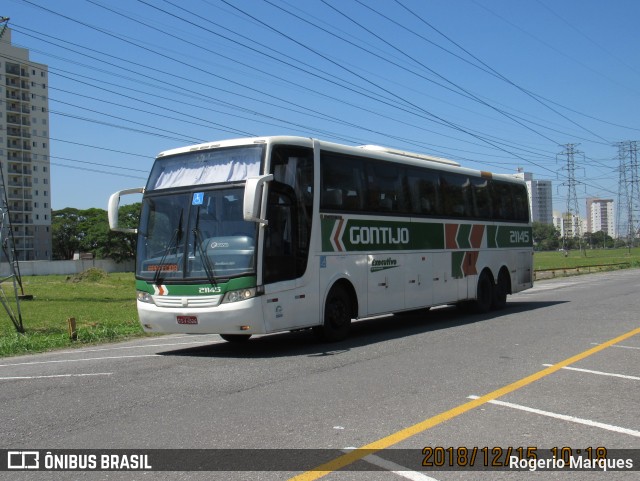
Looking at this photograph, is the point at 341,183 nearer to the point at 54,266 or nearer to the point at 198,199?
the point at 198,199

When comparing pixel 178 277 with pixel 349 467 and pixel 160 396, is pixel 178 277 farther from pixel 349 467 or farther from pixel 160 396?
pixel 349 467

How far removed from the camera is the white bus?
1099 centimetres

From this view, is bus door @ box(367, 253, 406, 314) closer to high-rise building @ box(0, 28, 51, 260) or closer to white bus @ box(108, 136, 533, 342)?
white bus @ box(108, 136, 533, 342)

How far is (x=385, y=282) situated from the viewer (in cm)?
1432

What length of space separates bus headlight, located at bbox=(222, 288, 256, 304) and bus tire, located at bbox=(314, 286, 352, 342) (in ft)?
6.47

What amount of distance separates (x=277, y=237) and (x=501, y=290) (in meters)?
10.2

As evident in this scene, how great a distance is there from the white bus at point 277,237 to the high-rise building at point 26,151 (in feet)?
374

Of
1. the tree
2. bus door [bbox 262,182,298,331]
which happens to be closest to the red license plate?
bus door [bbox 262,182,298,331]

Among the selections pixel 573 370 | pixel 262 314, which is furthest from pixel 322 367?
pixel 573 370

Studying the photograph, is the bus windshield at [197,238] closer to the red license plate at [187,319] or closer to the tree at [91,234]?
the red license plate at [187,319]

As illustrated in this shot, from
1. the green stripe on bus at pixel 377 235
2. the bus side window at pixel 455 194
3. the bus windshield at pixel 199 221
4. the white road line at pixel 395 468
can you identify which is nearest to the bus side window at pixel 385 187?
the green stripe on bus at pixel 377 235

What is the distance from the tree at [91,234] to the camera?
116m

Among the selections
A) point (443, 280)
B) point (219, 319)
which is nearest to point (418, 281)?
point (443, 280)

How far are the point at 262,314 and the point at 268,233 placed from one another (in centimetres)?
132
